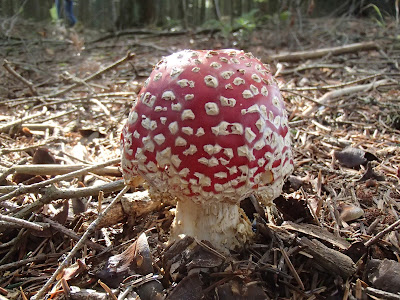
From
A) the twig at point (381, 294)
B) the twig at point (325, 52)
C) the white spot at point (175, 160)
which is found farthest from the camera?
the twig at point (325, 52)

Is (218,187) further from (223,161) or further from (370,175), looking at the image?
(370,175)

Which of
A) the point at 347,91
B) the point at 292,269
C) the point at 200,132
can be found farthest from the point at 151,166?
the point at 347,91

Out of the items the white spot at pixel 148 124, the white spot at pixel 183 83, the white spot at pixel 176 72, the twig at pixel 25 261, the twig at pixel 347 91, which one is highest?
the white spot at pixel 176 72

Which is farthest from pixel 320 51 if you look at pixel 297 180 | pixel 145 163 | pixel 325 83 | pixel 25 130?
pixel 145 163

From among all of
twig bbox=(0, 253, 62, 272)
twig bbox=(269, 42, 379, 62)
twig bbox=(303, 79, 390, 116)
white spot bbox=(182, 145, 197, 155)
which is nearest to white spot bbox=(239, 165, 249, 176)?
white spot bbox=(182, 145, 197, 155)

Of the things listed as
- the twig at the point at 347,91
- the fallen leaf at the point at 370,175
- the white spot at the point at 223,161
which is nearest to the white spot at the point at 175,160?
the white spot at the point at 223,161

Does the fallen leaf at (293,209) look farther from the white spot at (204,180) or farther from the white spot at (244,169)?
the white spot at (204,180)

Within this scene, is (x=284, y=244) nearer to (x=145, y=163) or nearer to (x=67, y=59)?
(x=145, y=163)
